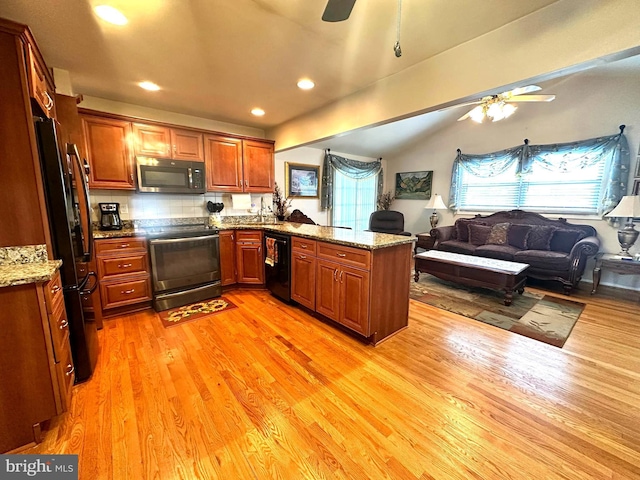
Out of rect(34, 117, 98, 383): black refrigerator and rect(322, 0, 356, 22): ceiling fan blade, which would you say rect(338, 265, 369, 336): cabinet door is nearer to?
rect(322, 0, 356, 22): ceiling fan blade

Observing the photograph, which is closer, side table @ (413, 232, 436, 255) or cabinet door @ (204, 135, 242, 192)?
cabinet door @ (204, 135, 242, 192)

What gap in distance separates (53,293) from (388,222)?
5.56 m

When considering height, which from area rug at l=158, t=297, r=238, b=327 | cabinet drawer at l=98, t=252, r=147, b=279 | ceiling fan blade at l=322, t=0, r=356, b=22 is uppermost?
ceiling fan blade at l=322, t=0, r=356, b=22

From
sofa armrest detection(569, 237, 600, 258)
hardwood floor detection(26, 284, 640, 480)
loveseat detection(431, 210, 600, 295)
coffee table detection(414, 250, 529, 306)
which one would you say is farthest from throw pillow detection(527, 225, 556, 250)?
hardwood floor detection(26, 284, 640, 480)

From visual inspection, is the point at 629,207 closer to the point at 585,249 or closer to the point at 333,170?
the point at 585,249

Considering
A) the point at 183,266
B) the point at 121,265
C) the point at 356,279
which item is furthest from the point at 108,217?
the point at 356,279

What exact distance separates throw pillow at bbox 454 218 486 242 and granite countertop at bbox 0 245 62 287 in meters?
5.62

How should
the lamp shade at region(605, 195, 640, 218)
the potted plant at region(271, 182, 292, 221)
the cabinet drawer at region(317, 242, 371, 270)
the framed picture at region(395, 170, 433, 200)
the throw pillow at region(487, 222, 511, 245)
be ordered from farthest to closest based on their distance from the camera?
the framed picture at region(395, 170, 433, 200)
the potted plant at region(271, 182, 292, 221)
the throw pillow at region(487, 222, 511, 245)
the lamp shade at region(605, 195, 640, 218)
the cabinet drawer at region(317, 242, 371, 270)

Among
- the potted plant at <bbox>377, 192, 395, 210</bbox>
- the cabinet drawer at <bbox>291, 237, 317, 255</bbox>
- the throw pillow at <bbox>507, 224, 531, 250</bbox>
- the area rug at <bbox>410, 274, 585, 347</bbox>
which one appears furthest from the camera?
the potted plant at <bbox>377, 192, 395, 210</bbox>

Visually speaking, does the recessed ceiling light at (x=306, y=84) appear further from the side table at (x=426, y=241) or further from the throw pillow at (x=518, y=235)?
the throw pillow at (x=518, y=235)

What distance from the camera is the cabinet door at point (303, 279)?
2810 millimetres

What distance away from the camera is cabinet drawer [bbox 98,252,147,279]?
108 inches

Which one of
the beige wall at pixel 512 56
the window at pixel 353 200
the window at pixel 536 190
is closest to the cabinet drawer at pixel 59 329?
the beige wall at pixel 512 56

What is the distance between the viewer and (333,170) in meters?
5.82
